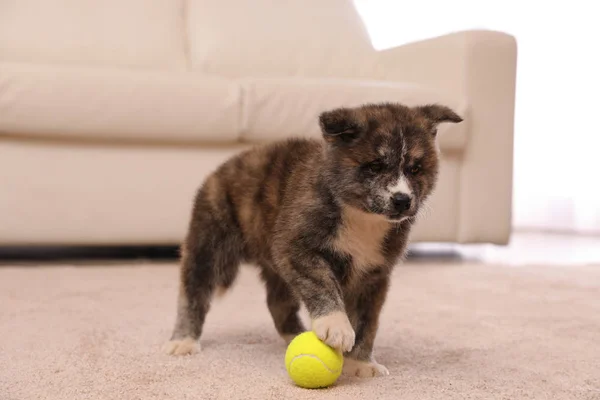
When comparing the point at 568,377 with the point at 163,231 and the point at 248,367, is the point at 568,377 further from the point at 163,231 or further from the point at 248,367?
the point at 163,231

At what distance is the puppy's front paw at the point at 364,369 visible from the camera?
1.68 m

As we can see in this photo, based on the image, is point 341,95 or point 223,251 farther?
A: point 341,95

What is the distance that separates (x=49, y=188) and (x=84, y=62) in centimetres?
107

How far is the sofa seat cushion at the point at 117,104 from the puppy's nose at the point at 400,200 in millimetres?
1691

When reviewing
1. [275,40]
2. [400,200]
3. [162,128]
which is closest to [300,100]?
[162,128]

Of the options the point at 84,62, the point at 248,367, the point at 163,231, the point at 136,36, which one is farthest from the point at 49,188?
the point at 248,367

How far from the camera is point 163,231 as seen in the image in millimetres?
3297

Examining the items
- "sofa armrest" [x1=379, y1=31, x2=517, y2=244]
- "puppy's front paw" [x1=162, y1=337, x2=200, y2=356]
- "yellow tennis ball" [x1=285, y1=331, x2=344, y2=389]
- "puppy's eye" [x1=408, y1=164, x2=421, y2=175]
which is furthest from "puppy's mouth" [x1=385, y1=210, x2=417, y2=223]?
"sofa armrest" [x1=379, y1=31, x2=517, y2=244]

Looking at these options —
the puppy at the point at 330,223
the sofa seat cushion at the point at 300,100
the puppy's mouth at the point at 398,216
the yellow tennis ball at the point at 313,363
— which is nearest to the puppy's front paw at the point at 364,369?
the puppy at the point at 330,223

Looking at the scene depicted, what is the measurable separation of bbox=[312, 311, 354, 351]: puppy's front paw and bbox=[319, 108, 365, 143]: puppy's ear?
427 mm

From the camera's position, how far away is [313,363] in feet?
4.99

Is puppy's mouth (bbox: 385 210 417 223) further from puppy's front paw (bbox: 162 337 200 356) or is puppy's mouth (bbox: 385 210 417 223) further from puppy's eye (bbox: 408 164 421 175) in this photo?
puppy's front paw (bbox: 162 337 200 356)

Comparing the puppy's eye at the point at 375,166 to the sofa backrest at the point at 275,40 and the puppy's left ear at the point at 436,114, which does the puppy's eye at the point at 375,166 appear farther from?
the sofa backrest at the point at 275,40

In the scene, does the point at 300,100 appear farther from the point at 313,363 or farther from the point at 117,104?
the point at 313,363
